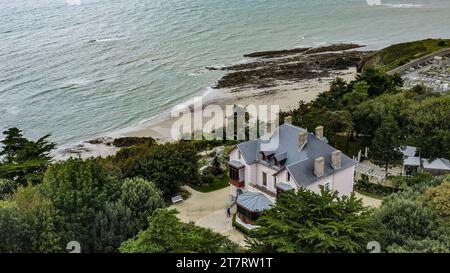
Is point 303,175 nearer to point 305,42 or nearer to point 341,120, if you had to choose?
point 341,120

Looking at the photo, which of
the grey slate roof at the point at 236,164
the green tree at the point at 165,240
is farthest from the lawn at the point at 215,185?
the green tree at the point at 165,240

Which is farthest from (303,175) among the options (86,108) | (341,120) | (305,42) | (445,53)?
(305,42)

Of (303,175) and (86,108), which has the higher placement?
(303,175)

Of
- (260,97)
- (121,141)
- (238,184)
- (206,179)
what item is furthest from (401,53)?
(238,184)

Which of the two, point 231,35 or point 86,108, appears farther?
point 231,35

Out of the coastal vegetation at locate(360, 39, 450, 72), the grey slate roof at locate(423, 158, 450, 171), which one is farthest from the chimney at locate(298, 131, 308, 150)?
the coastal vegetation at locate(360, 39, 450, 72)

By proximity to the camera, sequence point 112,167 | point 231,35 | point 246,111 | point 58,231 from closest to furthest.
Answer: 1. point 58,231
2. point 112,167
3. point 246,111
4. point 231,35
